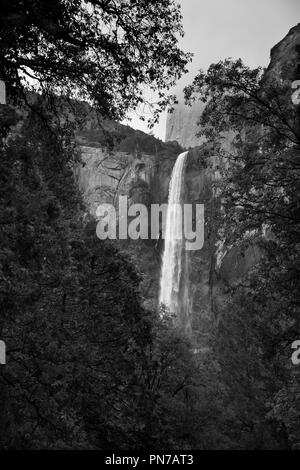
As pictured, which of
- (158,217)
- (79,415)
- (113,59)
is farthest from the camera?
(158,217)

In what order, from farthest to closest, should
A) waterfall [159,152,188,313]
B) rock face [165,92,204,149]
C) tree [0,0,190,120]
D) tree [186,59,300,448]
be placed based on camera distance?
rock face [165,92,204,149] → waterfall [159,152,188,313] → tree [186,59,300,448] → tree [0,0,190,120]

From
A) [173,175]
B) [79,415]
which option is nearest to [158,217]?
→ [173,175]

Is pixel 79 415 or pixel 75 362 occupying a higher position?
pixel 75 362

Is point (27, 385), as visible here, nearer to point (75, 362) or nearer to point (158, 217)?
point (75, 362)

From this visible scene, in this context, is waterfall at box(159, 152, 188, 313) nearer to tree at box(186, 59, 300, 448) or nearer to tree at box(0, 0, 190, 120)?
tree at box(186, 59, 300, 448)

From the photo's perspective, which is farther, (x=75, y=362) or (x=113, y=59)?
(x=75, y=362)

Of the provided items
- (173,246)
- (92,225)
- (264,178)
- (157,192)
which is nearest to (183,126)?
(157,192)

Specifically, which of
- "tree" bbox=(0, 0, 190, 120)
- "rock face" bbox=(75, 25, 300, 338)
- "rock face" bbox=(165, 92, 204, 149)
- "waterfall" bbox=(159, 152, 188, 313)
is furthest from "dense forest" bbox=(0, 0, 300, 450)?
"rock face" bbox=(165, 92, 204, 149)

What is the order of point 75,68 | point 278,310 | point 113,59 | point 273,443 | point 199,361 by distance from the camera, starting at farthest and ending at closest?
1. point 199,361
2. point 273,443
3. point 278,310
4. point 113,59
5. point 75,68
